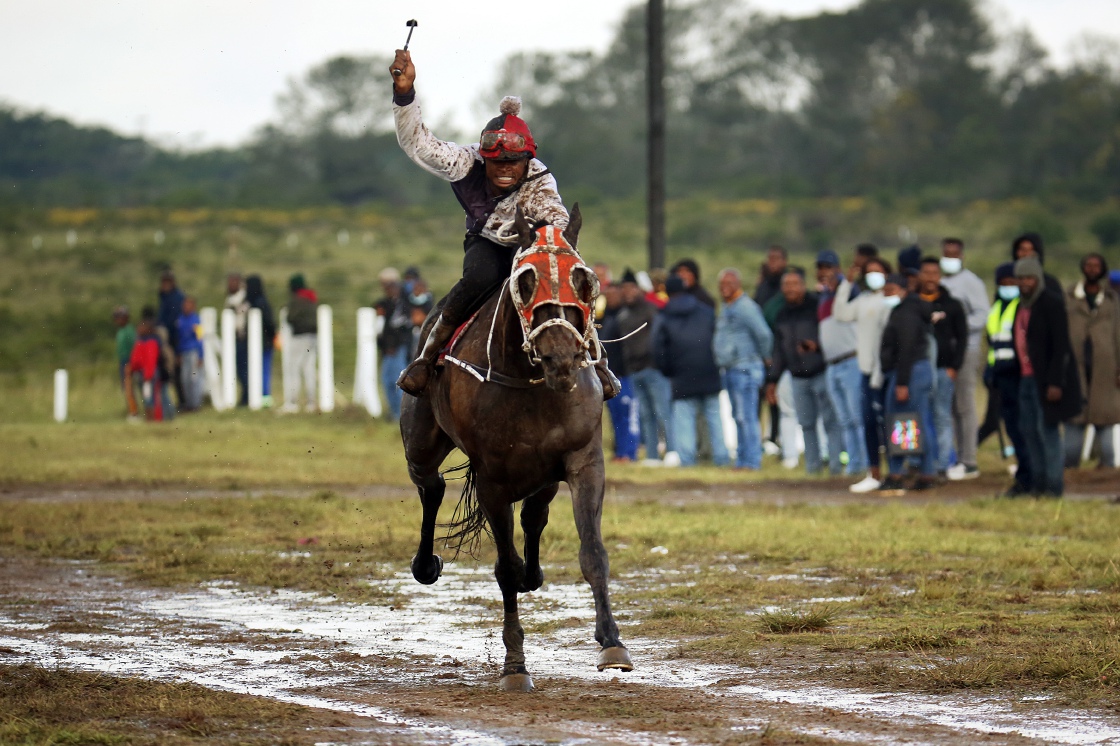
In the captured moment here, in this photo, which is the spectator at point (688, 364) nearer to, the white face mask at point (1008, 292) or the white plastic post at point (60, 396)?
the white face mask at point (1008, 292)

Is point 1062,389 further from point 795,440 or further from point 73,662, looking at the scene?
point 73,662

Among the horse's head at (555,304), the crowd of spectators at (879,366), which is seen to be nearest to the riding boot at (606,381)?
the horse's head at (555,304)

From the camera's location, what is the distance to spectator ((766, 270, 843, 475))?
1795 centimetres

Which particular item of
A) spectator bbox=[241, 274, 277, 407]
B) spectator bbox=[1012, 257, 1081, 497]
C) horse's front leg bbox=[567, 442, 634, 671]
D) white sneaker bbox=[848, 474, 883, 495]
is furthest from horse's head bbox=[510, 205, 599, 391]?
spectator bbox=[241, 274, 277, 407]

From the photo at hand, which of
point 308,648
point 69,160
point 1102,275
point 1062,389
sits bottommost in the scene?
point 308,648

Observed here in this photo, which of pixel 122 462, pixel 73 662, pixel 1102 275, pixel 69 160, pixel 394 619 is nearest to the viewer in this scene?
pixel 73 662

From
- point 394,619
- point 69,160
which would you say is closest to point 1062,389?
point 394,619

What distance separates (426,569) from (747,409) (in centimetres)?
950

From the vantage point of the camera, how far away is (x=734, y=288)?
742 inches

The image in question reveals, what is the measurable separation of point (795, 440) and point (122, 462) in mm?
8561

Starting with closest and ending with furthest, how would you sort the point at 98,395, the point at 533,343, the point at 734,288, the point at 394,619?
1. the point at 533,343
2. the point at 394,619
3. the point at 734,288
4. the point at 98,395

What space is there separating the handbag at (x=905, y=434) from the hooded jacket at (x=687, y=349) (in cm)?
337

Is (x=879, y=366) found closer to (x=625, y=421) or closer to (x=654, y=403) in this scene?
(x=654, y=403)

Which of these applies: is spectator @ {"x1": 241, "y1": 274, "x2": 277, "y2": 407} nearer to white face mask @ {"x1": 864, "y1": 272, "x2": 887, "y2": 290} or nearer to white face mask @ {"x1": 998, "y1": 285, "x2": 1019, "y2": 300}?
white face mask @ {"x1": 864, "y1": 272, "x2": 887, "y2": 290}
